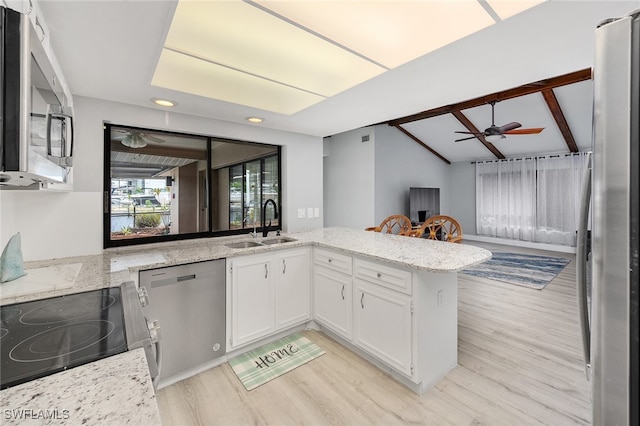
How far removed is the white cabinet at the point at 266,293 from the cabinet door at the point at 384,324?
675 millimetres

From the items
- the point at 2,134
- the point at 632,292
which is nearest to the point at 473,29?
the point at 632,292

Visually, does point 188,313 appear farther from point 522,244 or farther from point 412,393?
point 522,244

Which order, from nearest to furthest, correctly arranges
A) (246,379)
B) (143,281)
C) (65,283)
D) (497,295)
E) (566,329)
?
(65,283) < (143,281) < (246,379) < (566,329) < (497,295)

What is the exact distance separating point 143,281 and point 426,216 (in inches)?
266

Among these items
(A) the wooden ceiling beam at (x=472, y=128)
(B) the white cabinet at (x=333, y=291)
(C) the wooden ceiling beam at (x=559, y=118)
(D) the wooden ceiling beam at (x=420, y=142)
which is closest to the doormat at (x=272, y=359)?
(B) the white cabinet at (x=333, y=291)

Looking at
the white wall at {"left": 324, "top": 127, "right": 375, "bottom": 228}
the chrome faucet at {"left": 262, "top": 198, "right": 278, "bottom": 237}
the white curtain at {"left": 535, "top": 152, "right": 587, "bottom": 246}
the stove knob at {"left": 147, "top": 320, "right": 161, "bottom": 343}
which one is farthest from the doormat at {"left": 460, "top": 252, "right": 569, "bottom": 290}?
the stove knob at {"left": 147, "top": 320, "right": 161, "bottom": 343}

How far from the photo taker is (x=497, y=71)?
1.94m

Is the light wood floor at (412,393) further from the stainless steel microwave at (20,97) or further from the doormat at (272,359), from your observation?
the stainless steel microwave at (20,97)

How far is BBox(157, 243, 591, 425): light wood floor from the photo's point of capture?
68.8 inches

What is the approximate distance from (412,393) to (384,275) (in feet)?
2.79

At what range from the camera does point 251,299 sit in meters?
2.47

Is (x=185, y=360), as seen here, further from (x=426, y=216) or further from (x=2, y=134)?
(x=426, y=216)

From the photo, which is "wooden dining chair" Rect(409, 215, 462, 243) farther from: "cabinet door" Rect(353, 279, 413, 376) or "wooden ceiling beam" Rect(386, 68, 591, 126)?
"wooden ceiling beam" Rect(386, 68, 591, 126)

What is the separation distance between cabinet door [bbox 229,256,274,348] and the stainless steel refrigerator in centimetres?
221
